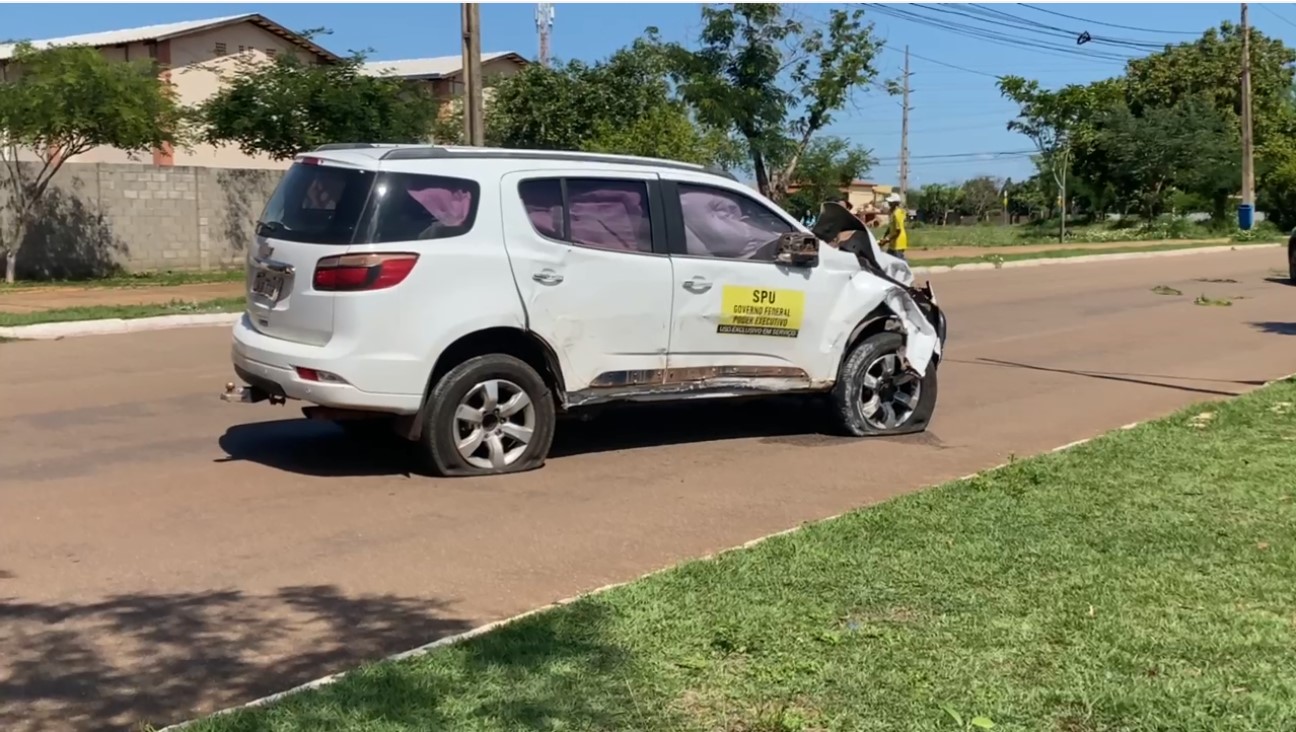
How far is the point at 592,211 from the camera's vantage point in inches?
324

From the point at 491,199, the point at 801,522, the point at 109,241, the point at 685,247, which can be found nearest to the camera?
the point at 801,522

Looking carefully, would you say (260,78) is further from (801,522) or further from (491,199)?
(801,522)

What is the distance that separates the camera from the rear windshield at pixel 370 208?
293 inches

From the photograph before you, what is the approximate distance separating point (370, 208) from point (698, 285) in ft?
7.16

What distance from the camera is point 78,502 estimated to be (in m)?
7.13

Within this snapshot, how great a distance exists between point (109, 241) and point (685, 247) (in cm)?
1953

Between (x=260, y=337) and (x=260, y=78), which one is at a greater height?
(x=260, y=78)

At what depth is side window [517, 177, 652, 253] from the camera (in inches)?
316

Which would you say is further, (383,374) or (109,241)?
(109,241)

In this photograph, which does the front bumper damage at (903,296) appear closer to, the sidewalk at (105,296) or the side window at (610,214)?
the side window at (610,214)

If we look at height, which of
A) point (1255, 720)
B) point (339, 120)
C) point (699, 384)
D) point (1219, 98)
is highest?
point (1219, 98)

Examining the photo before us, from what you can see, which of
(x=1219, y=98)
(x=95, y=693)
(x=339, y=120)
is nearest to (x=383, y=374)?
(x=95, y=693)

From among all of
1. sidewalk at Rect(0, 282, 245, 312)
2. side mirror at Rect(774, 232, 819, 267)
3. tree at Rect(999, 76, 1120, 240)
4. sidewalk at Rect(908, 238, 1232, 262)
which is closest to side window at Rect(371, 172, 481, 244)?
side mirror at Rect(774, 232, 819, 267)

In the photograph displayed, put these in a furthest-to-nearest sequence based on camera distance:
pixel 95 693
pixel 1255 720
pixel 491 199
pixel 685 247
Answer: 1. pixel 685 247
2. pixel 491 199
3. pixel 95 693
4. pixel 1255 720
